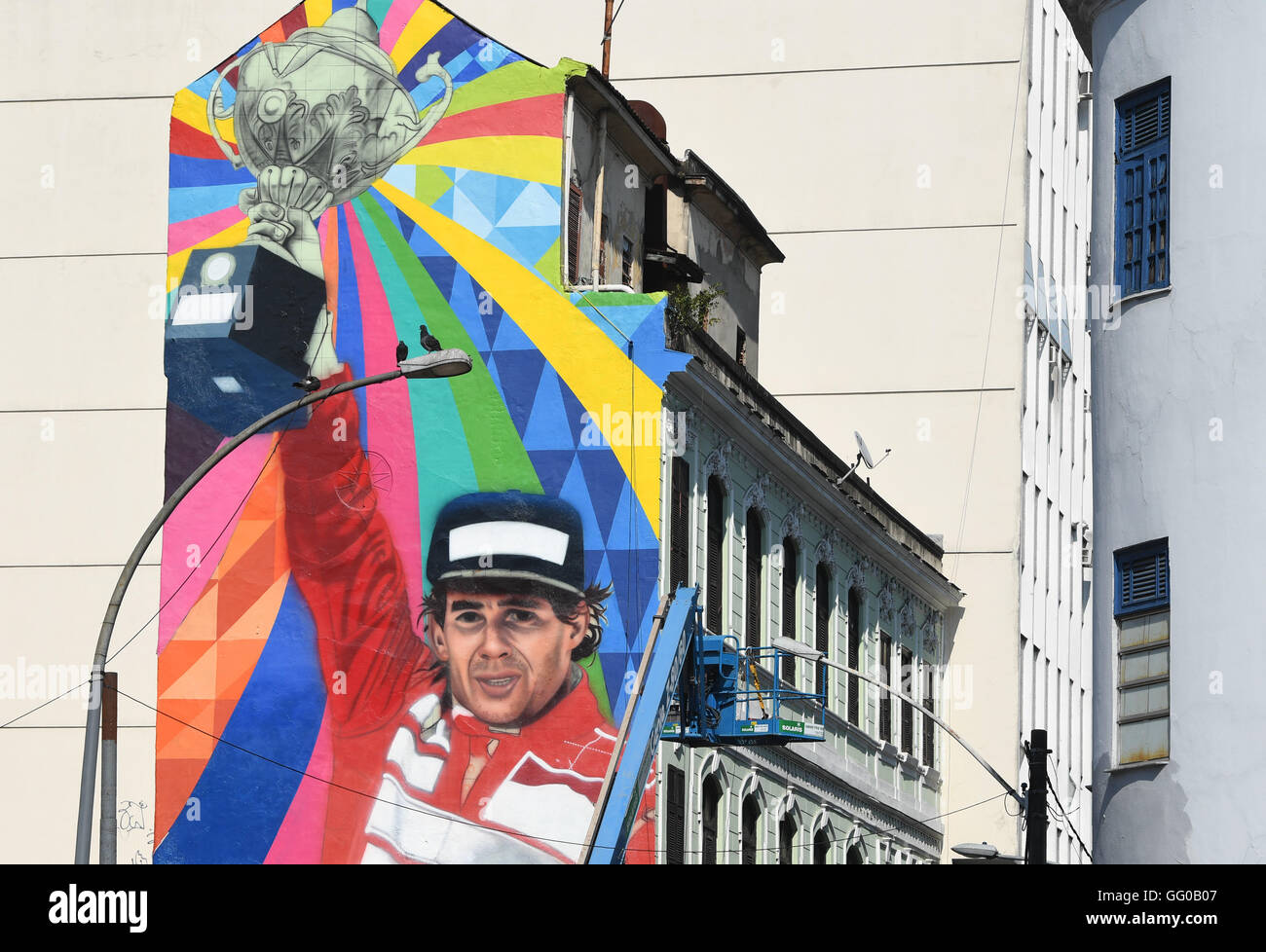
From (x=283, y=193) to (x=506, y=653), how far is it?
29.4 ft

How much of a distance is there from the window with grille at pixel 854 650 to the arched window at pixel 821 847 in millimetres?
2737

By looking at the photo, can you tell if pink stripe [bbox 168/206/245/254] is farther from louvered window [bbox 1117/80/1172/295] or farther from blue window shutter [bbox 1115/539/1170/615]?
blue window shutter [bbox 1115/539/1170/615]

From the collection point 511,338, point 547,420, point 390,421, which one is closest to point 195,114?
point 390,421

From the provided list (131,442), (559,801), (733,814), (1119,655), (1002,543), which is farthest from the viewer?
(1002,543)

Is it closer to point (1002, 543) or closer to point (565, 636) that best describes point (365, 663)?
point (565, 636)

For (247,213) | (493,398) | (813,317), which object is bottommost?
(493,398)

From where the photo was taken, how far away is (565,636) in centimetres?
3547

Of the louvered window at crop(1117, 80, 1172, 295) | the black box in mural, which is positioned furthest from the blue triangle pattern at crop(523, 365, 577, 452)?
the louvered window at crop(1117, 80, 1172, 295)

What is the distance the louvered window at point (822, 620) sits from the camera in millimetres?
42469

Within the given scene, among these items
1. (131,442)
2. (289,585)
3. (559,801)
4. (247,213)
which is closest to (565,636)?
(559,801)

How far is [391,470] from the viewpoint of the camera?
3716 cm

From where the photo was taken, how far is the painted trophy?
38375 millimetres

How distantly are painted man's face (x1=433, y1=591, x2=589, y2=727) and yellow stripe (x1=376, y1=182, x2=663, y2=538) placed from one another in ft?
7.57

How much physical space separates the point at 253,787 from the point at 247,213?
31.1 ft
